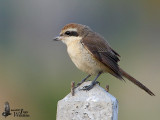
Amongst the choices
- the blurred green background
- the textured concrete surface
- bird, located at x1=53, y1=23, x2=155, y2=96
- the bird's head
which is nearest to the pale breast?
bird, located at x1=53, y1=23, x2=155, y2=96

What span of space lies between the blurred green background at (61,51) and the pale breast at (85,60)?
1.30m

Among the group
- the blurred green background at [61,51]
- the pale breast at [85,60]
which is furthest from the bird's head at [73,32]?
the blurred green background at [61,51]

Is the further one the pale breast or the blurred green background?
the blurred green background

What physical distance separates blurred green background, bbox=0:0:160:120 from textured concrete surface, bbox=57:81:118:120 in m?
2.45

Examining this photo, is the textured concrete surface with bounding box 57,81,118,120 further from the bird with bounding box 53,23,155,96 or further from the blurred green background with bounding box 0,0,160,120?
the blurred green background with bounding box 0,0,160,120

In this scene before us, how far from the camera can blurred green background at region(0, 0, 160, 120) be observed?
788cm

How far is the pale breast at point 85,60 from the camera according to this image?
5246 mm

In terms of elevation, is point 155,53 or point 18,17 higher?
point 18,17

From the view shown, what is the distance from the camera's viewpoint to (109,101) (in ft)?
12.4

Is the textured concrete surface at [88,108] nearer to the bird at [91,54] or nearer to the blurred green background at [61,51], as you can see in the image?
the bird at [91,54]

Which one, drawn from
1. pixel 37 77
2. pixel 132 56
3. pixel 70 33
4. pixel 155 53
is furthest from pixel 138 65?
pixel 70 33

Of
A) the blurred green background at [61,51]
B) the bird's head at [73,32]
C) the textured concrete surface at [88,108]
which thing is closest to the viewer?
the textured concrete surface at [88,108]

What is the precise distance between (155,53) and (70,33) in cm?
617

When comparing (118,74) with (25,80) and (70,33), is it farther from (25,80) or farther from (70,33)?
(25,80)
